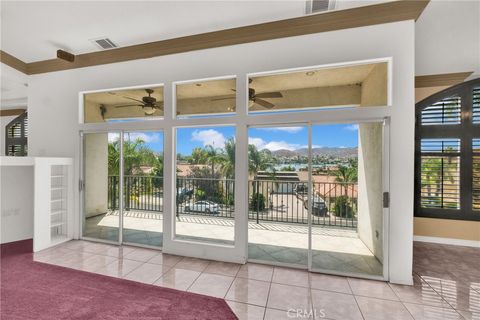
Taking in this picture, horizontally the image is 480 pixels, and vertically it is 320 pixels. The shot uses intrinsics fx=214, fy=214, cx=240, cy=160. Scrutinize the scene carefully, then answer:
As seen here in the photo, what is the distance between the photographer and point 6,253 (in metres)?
3.75

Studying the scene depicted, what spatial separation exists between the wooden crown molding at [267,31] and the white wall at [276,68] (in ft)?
0.27

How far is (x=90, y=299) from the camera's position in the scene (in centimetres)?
250

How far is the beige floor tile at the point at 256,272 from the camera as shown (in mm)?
3004

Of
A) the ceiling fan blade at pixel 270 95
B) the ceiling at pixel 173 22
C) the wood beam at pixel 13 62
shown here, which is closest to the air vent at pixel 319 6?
the ceiling at pixel 173 22

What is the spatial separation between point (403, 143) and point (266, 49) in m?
2.37

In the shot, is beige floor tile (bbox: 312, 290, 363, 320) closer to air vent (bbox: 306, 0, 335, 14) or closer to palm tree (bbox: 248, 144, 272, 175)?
palm tree (bbox: 248, 144, 272, 175)

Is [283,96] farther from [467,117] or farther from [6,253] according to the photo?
[6,253]

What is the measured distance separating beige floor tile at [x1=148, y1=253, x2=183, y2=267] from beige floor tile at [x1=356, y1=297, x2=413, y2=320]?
8.65 ft

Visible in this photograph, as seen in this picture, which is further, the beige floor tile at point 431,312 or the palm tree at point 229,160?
the palm tree at point 229,160

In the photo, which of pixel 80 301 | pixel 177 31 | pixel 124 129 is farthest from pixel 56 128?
pixel 80 301

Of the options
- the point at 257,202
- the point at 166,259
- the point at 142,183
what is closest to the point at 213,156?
the point at 257,202

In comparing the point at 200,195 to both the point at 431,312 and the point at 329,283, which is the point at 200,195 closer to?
the point at 329,283

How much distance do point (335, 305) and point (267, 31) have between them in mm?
3770

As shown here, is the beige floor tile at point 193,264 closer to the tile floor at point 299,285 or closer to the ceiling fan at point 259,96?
the tile floor at point 299,285
